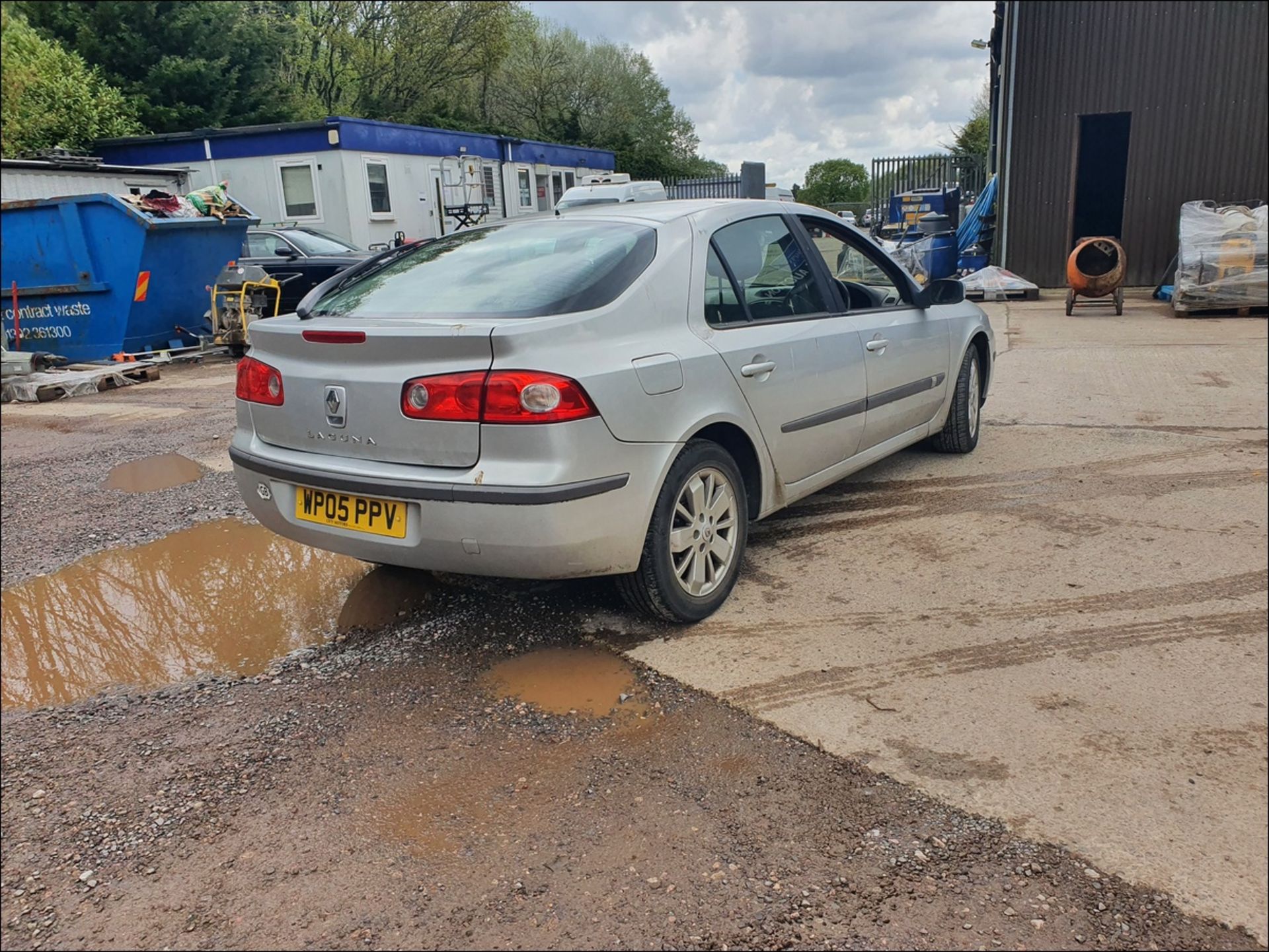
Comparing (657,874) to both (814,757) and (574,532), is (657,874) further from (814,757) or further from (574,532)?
(574,532)

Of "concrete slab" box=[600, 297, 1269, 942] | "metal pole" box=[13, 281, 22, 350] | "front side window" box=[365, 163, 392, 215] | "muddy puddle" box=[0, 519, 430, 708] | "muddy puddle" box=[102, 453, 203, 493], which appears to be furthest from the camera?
"front side window" box=[365, 163, 392, 215]

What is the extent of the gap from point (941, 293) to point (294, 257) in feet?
35.2

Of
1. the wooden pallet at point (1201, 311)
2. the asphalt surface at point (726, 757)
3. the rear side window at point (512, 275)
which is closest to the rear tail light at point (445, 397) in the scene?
the rear side window at point (512, 275)

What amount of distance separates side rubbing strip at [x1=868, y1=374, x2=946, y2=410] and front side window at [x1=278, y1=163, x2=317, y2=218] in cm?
1724

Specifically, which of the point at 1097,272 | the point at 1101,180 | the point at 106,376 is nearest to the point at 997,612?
the point at 106,376

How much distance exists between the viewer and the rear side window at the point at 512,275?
10.3ft

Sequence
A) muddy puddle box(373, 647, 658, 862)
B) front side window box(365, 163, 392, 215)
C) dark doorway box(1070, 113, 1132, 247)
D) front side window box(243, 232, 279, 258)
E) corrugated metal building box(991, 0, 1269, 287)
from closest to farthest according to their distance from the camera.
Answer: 1. muddy puddle box(373, 647, 658, 862)
2. corrugated metal building box(991, 0, 1269, 287)
3. front side window box(243, 232, 279, 258)
4. dark doorway box(1070, 113, 1132, 247)
5. front side window box(365, 163, 392, 215)

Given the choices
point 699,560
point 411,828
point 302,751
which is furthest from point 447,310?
point 411,828

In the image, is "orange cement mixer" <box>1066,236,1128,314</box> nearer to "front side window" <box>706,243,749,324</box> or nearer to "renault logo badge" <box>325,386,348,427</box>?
"front side window" <box>706,243,749,324</box>

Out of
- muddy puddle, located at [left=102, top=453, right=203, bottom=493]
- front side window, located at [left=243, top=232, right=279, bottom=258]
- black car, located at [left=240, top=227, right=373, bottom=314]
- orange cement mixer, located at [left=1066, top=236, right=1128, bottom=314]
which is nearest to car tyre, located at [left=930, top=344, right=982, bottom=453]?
muddy puddle, located at [left=102, top=453, right=203, bottom=493]

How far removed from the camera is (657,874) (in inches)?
84.7

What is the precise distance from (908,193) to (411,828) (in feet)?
55.6

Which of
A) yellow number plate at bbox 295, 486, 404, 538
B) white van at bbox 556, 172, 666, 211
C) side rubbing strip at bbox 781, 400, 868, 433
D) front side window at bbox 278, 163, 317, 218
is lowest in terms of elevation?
yellow number plate at bbox 295, 486, 404, 538

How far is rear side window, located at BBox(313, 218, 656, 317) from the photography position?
312 cm
